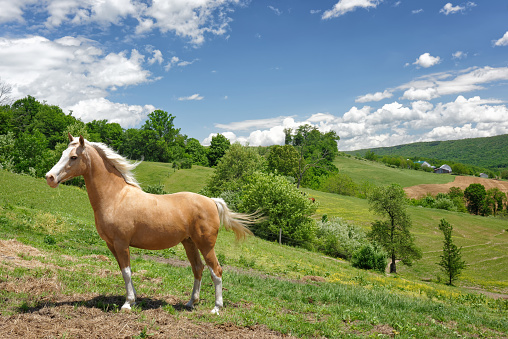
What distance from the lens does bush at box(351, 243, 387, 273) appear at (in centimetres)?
2973

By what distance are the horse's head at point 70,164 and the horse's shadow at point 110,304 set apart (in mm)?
2360

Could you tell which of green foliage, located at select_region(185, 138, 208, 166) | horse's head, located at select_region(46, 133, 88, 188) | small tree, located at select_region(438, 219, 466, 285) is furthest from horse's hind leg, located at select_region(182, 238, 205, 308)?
green foliage, located at select_region(185, 138, 208, 166)

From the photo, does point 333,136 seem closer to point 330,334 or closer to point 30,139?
point 30,139

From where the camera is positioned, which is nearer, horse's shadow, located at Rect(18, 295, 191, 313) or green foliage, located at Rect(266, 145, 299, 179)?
horse's shadow, located at Rect(18, 295, 191, 313)

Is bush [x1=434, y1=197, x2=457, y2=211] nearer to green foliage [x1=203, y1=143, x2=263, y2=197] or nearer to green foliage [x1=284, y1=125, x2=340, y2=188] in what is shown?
green foliage [x1=284, y1=125, x2=340, y2=188]

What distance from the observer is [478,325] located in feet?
27.5

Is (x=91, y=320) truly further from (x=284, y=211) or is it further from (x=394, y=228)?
(x=394, y=228)

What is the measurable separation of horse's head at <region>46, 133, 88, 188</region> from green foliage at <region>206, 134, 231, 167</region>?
3591 inches

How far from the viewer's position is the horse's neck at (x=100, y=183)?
6.35m

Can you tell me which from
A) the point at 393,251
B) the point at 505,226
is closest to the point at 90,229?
the point at 393,251

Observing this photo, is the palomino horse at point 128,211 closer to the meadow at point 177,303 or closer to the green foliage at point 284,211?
the meadow at point 177,303

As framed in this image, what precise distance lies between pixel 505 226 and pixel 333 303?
77.9 meters

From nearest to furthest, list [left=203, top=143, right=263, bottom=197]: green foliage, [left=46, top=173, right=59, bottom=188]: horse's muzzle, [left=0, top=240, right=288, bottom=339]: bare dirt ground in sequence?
[left=0, top=240, right=288, bottom=339]: bare dirt ground → [left=46, top=173, right=59, bottom=188]: horse's muzzle → [left=203, top=143, right=263, bottom=197]: green foliage

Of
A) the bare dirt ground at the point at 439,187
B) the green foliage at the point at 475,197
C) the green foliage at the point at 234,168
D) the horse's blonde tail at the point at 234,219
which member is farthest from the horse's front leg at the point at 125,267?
the green foliage at the point at 475,197
